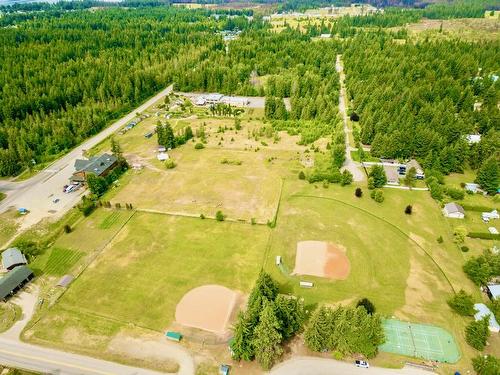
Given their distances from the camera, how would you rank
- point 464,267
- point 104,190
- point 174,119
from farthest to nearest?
point 174,119, point 104,190, point 464,267

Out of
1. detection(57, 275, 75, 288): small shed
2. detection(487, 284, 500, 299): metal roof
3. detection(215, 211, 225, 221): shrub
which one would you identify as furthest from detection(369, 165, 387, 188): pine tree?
detection(57, 275, 75, 288): small shed

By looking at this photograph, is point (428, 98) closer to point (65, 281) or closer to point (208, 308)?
point (208, 308)

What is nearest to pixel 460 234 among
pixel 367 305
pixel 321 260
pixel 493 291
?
pixel 493 291

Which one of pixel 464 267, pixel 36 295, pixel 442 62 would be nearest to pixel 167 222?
pixel 36 295

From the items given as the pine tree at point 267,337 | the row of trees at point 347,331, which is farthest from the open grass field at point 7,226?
the row of trees at point 347,331

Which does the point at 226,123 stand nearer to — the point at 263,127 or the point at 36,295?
the point at 263,127

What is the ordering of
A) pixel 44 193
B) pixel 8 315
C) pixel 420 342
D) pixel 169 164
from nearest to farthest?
pixel 420 342 < pixel 8 315 < pixel 44 193 < pixel 169 164

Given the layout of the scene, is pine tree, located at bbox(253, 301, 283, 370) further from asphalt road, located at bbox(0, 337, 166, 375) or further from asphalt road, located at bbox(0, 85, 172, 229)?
asphalt road, located at bbox(0, 85, 172, 229)
